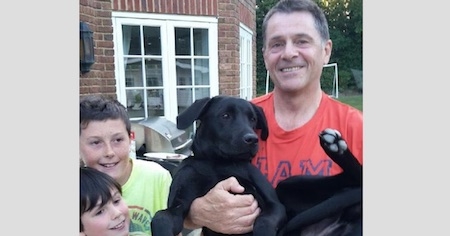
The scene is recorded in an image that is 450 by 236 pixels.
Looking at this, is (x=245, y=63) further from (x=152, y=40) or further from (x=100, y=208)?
(x=100, y=208)

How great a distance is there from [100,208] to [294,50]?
1041 mm

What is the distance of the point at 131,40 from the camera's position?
5.52m

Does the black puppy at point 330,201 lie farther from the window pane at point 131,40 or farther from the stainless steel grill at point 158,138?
the window pane at point 131,40

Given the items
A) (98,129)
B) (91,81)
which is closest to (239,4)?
(91,81)

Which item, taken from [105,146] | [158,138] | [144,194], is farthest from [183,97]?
[105,146]

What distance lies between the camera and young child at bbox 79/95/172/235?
1.98 m

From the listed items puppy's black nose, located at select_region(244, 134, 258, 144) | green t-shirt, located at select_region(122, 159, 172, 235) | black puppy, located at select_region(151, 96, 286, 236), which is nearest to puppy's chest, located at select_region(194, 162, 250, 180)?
black puppy, located at select_region(151, 96, 286, 236)

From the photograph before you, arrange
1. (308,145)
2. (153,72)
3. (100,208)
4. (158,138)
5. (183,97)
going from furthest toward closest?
(183,97) < (153,72) < (158,138) < (308,145) < (100,208)

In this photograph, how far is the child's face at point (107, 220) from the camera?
68.6 inches

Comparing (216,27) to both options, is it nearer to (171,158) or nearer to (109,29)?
(109,29)

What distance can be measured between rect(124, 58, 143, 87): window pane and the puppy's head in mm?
3623

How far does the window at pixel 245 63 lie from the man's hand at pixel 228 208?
16.4 ft

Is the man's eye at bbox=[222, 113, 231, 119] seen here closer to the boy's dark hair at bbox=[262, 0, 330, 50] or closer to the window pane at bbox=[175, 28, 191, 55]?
the boy's dark hair at bbox=[262, 0, 330, 50]

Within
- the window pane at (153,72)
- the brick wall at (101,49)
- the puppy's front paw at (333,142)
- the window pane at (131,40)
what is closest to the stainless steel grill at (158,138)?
the brick wall at (101,49)
